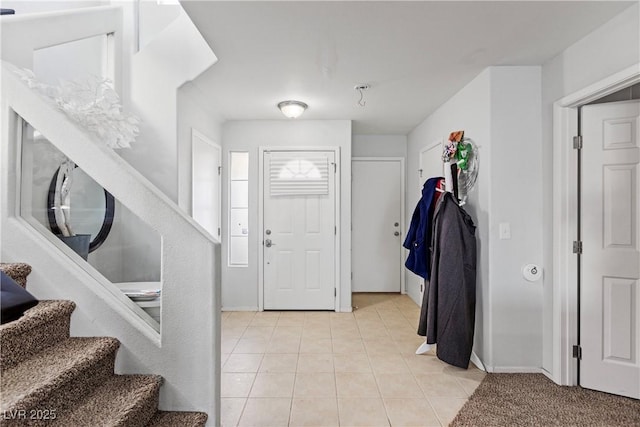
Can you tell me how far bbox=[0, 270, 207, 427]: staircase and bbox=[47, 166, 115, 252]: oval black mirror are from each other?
1.82ft

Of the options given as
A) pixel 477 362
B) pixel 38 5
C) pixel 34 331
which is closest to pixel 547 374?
pixel 477 362

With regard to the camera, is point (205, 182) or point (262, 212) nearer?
point (205, 182)

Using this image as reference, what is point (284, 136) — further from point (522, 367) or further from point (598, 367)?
point (598, 367)

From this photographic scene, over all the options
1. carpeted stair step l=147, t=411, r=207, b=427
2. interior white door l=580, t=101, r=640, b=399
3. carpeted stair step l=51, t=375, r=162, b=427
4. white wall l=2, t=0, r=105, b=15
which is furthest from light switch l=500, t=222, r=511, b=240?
white wall l=2, t=0, r=105, b=15

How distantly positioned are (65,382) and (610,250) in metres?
3.07

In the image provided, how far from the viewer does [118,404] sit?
138 cm

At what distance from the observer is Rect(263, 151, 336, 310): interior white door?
434cm

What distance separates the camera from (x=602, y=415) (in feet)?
6.84

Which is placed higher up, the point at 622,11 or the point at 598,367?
the point at 622,11

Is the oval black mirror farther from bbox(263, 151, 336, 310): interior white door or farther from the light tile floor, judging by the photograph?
bbox(263, 151, 336, 310): interior white door

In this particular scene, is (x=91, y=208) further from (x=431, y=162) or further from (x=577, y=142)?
(x=431, y=162)

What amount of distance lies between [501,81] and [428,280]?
5.54 feet

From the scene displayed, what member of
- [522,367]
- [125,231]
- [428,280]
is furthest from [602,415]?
[125,231]

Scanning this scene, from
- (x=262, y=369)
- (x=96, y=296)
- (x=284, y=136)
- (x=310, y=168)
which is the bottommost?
(x=262, y=369)
